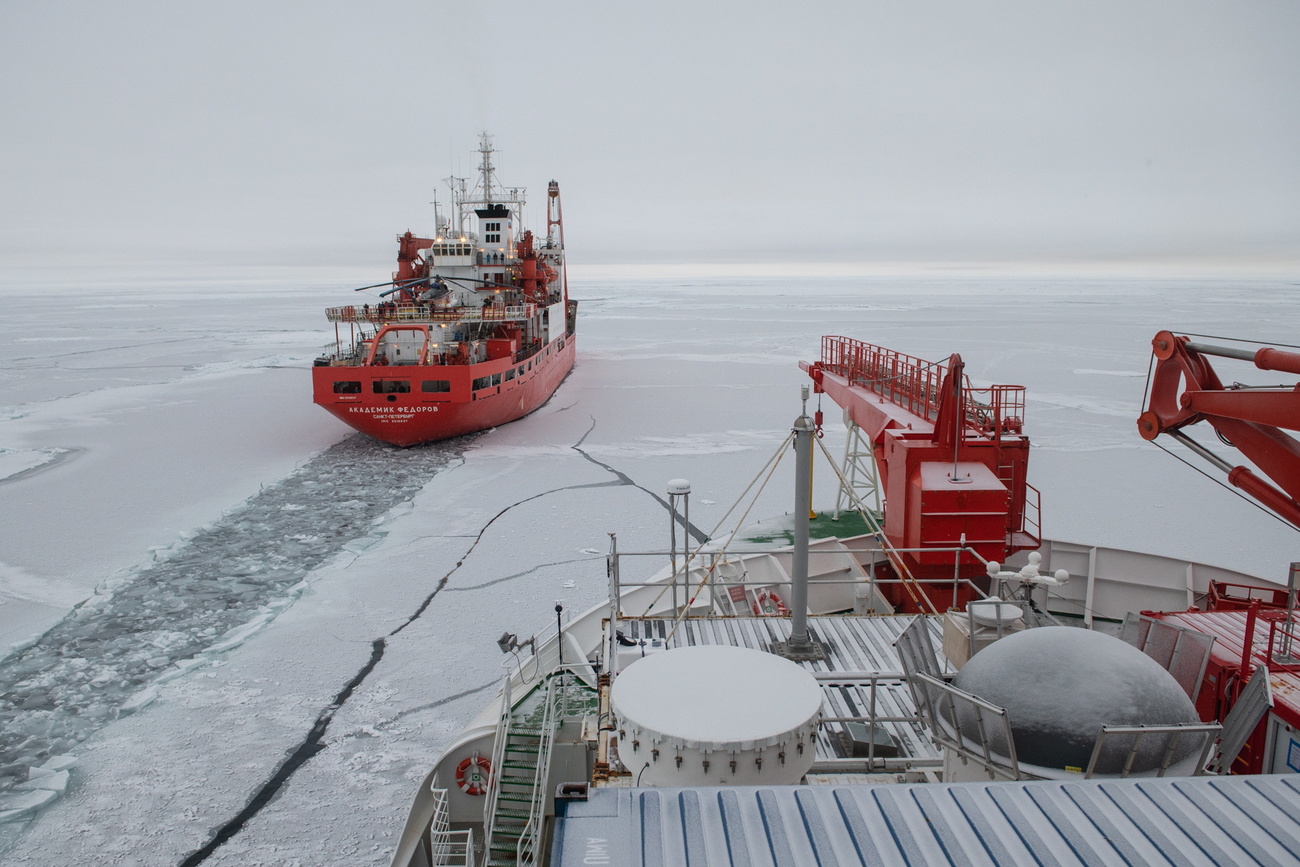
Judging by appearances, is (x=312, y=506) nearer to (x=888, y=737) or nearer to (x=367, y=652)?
(x=367, y=652)

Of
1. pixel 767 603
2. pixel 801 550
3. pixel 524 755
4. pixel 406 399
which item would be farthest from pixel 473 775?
pixel 406 399

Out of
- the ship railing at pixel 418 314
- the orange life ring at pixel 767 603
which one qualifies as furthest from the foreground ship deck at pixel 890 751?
the ship railing at pixel 418 314

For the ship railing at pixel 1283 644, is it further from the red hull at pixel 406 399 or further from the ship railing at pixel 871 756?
the red hull at pixel 406 399

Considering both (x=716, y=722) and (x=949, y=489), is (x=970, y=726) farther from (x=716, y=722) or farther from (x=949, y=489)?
(x=949, y=489)

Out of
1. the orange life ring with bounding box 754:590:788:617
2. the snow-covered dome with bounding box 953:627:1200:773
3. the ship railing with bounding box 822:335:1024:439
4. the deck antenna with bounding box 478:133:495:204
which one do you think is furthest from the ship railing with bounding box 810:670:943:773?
the deck antenna with bounding box 478:133:495:204

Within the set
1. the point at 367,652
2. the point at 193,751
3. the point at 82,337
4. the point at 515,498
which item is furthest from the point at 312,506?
the point at 82,337

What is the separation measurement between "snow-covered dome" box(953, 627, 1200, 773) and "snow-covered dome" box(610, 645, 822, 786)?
35.1 inches

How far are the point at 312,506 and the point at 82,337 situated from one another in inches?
1870

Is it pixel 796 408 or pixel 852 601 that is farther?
pixel 796 408

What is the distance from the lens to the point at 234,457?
18.7m

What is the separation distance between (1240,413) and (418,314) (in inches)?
819

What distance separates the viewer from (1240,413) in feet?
17.0

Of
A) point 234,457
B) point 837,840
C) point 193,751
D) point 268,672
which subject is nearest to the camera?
point 837,840

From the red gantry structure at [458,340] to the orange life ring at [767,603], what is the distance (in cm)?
1226
